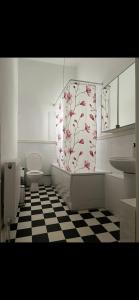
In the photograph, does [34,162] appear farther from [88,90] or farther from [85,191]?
[88,90]

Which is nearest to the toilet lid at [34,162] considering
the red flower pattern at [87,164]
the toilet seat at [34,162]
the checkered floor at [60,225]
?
the toilet seat at [34,162]

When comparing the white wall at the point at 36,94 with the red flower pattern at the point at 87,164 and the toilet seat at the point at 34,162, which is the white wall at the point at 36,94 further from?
the red flower pattern at the point at 87,164

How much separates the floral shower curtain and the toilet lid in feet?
4.65

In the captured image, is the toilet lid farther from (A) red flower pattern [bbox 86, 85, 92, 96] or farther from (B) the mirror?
(A) red flower pattern [bbox 86, 85, 92, 96]

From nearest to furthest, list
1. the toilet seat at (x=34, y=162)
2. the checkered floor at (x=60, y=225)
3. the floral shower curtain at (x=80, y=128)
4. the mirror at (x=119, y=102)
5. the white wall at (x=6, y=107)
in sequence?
the checkered floor at (x=60, y=225), the white wall at (x=6, y=107), the mirror at (x=119, y=102), the floral shower curtain at (x=80, y=128), the toilet seat at (x=34, y=162)

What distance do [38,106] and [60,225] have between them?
118 inches

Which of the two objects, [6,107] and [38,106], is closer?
[6,107]

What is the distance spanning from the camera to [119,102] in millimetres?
2258

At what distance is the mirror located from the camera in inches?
77.9

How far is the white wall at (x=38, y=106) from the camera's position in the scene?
3.83 meters

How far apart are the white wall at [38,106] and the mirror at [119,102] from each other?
5.77 ft

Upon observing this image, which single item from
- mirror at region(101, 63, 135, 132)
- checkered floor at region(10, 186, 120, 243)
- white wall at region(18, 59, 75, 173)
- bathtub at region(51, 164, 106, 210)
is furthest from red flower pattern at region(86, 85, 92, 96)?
checkered floor at region(10, 186, 120, 243)

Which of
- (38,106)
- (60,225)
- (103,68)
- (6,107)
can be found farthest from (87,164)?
(38,106)
